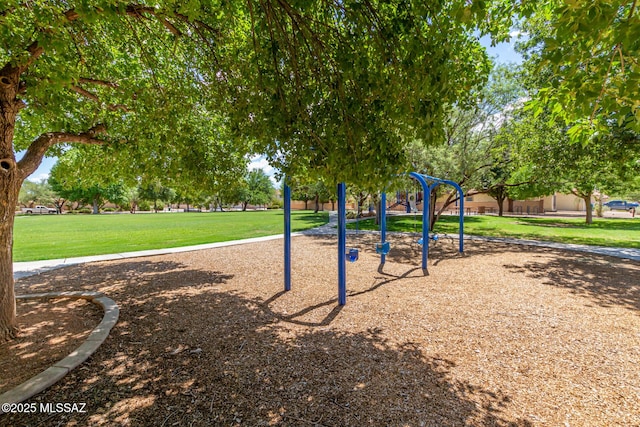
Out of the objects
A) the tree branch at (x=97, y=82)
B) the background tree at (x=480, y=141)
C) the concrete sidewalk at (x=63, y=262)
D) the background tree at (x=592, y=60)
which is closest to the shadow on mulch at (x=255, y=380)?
the background tree at (x=592, y=60)

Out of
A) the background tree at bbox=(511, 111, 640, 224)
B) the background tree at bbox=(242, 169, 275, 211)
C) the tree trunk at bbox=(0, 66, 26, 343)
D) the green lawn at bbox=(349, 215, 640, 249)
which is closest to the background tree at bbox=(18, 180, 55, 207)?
the background tree at bbox=(242, 169, 275, 211)

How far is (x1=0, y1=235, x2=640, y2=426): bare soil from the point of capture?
8.23 ft

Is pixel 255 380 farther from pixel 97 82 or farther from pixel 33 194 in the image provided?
pixel 33 194

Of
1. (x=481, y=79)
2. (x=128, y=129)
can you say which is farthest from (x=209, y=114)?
(x=481, y=79)

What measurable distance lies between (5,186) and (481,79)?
6668mm

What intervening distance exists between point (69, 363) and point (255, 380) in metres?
2.06

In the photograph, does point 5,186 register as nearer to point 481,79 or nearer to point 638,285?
point 481,79

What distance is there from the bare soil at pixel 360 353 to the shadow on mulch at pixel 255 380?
0.02 meters

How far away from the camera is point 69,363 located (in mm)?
3039

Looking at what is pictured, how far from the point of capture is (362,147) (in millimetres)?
3711

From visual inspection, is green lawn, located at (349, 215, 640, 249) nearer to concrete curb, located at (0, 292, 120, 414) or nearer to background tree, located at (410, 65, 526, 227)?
background tree, located at (410, 65, 526, 227)

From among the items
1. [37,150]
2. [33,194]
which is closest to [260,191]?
[33,194]

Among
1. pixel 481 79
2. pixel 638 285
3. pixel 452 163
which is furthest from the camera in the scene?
pixel 452 163

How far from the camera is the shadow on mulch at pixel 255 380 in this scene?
7.98 ft
